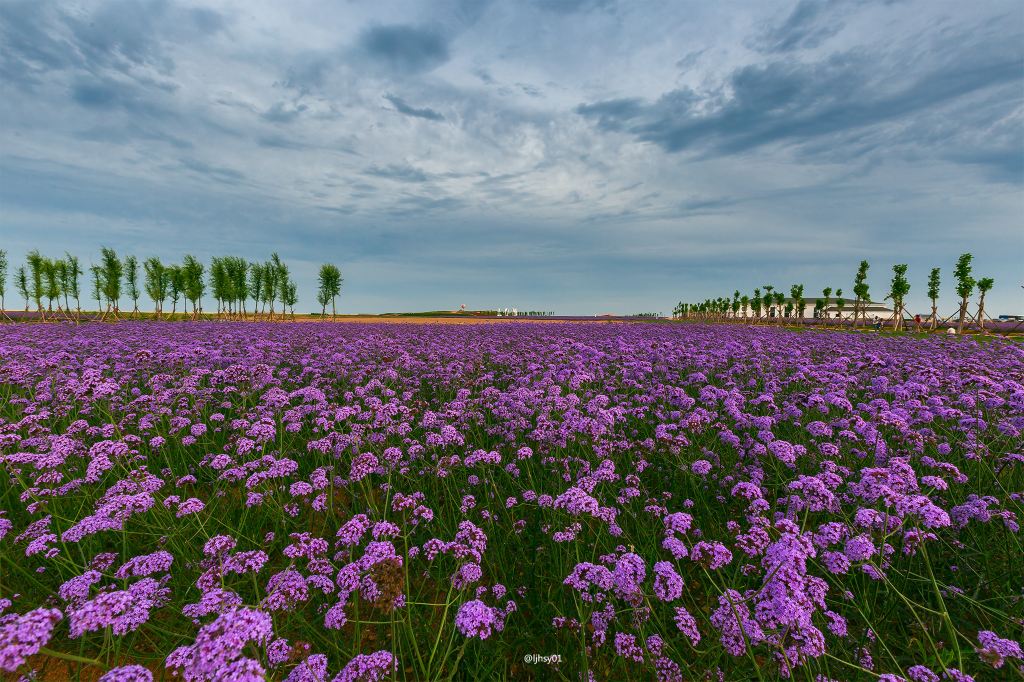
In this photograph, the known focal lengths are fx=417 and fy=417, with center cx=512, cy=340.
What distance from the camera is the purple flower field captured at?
233 cm

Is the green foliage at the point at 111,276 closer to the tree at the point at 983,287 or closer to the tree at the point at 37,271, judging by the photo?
the tree at the point at 37,271

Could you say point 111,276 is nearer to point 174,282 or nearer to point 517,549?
point 174,282

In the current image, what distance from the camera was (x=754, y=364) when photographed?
10.2 meters

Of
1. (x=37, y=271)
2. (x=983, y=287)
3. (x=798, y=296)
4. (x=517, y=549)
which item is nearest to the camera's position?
(x=517, y=549)

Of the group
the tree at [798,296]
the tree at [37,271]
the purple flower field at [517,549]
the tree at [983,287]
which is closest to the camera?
the purple flower field at [517,549]

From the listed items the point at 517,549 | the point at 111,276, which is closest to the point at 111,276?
the point at 111,276

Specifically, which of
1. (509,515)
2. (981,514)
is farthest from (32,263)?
(981,514)

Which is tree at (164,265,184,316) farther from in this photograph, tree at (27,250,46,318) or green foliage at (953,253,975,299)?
green foliage at (953,253,975,299)

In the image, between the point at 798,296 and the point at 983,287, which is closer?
the point at 983,287

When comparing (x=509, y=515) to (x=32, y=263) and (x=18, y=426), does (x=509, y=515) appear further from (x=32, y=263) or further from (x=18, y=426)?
(x=32, y=263)

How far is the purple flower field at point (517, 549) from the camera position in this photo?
7.66 feet

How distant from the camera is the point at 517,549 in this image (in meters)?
4.41

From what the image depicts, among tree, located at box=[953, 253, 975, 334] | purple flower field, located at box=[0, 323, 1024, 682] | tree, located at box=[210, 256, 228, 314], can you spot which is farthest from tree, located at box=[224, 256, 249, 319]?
tree, located at box=[953, 253, 975, 334]

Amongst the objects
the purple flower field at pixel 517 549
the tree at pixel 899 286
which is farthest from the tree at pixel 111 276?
the tree at pixel 899 286
